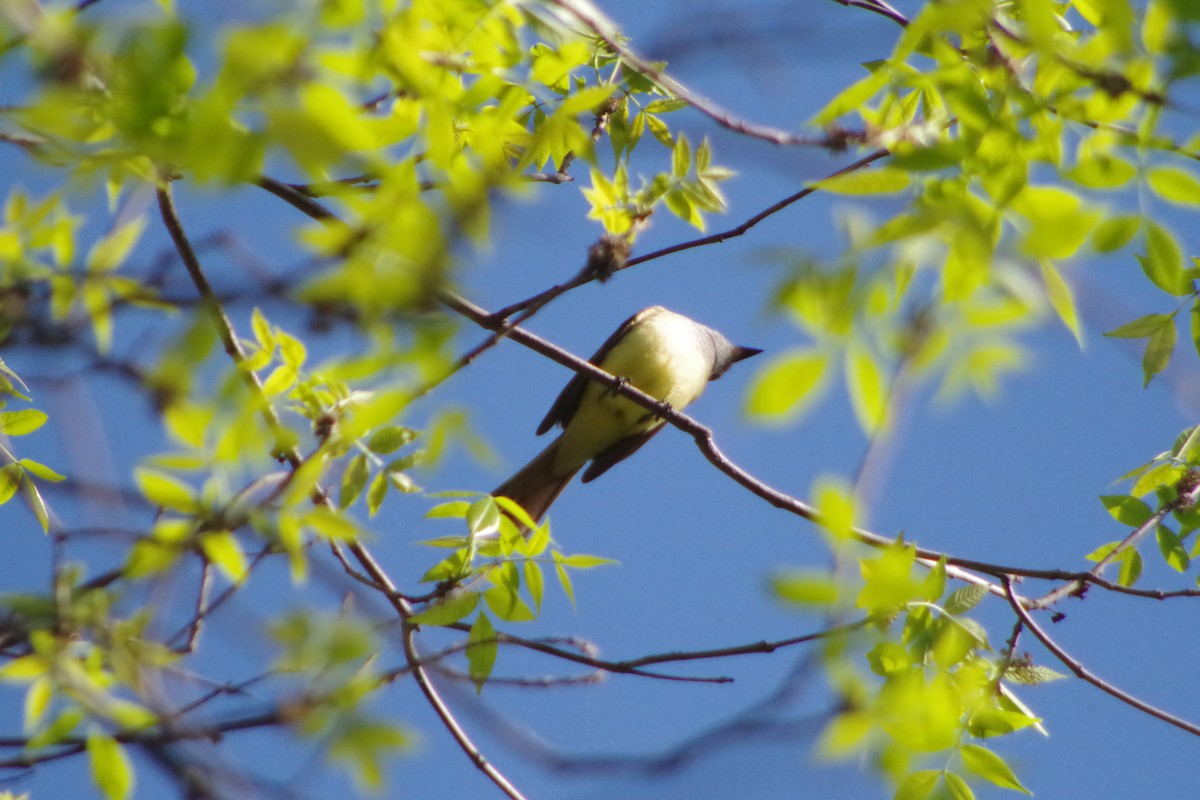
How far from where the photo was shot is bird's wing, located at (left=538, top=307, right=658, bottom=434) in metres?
6.94

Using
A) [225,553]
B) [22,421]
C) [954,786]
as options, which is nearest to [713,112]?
[225,553]

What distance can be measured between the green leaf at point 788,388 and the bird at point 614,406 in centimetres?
497

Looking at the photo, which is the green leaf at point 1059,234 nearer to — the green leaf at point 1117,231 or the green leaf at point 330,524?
the green leaf at point 1117,231

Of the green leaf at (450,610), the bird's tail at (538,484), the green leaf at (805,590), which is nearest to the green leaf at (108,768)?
the green leaf at (450,610)

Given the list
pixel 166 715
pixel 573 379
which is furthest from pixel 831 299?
pixel 573 379

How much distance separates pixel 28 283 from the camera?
2164 mm

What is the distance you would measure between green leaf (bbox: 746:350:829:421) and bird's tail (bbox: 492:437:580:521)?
16.3 ft

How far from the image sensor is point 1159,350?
345cm

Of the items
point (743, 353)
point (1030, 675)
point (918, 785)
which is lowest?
point (918, 785)

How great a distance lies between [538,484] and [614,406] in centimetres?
74

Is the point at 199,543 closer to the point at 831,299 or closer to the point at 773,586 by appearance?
the point at 773,586

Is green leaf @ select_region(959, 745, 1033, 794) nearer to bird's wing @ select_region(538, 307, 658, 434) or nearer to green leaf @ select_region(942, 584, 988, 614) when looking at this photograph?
green leaf @ select_region(942, 584, 988, 614)

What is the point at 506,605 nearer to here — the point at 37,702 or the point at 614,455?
the point at 37,702

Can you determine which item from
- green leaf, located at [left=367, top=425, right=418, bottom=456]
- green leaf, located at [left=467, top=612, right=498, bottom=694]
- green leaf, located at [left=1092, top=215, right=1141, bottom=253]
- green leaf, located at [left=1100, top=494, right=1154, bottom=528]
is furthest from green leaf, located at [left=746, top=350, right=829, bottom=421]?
green leaf, located at [left=1100, top=494, right=1154, bottom=528]
